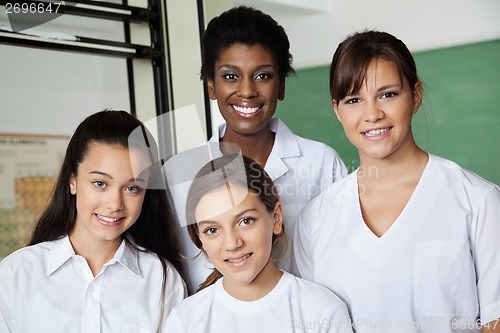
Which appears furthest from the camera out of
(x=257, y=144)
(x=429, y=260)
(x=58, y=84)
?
(x=58, y=84)

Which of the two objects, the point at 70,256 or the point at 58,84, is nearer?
the point at 70,256

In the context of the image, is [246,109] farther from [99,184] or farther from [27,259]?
[27,259]

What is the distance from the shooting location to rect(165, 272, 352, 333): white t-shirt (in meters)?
0.82

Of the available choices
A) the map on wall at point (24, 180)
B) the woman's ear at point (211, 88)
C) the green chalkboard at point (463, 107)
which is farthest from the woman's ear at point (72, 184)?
the green chalkboard at point (463, 107)

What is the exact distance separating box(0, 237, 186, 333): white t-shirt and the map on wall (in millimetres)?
118

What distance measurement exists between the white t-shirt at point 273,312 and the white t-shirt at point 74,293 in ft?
0.20

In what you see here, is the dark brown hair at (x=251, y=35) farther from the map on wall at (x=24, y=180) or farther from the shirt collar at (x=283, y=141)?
the map on wall at (x=24, y=180)

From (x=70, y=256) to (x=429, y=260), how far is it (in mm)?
456

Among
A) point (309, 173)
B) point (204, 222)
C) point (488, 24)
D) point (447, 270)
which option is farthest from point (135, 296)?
point (488, 24)

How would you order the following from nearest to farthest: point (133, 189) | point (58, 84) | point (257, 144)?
1. point (133, 189)
2. point (257, 144)
3. point (58, 84)

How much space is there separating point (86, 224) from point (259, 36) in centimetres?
34

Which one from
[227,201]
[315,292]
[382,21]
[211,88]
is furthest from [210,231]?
[382,21]

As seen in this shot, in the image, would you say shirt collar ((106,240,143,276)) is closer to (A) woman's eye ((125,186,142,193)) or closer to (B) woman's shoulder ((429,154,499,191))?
(A) woman's eye ((125,186,142,193))

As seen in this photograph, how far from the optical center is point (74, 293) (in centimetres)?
91
